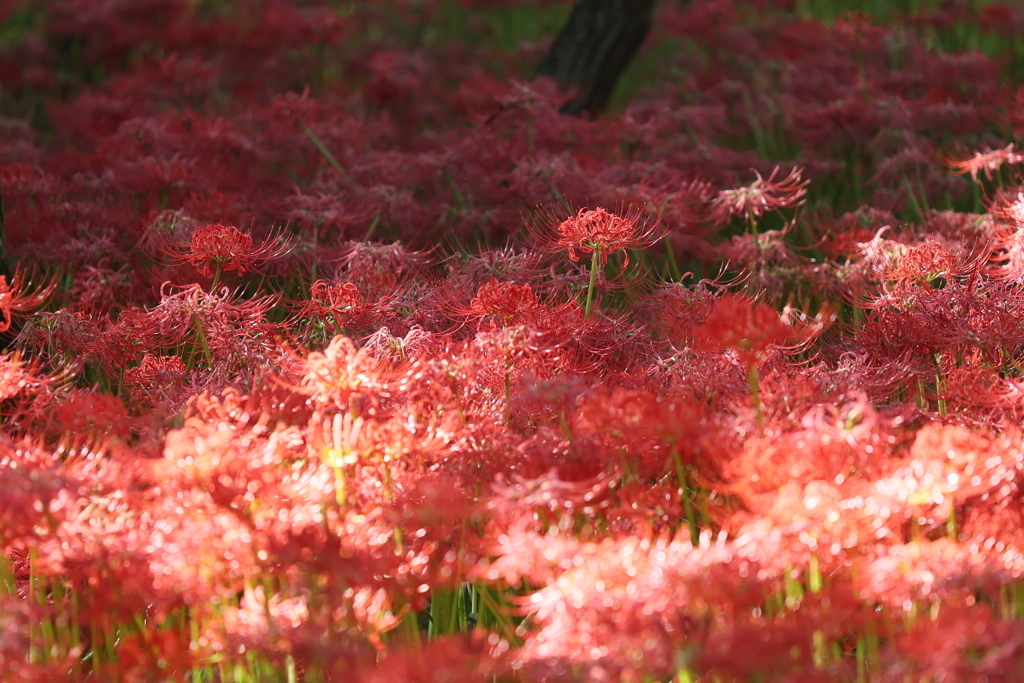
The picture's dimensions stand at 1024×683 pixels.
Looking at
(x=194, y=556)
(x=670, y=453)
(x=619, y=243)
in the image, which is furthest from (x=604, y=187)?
(x=194, y=556)

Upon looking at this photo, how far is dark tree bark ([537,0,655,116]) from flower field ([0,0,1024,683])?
54 centimetres

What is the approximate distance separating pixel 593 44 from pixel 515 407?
2522 millimetres

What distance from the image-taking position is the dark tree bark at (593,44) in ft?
12.6

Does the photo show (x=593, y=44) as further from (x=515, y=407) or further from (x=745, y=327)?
(x=745, y=327)

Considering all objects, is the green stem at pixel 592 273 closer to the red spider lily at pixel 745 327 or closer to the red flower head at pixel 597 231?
the red flower head at pixel 597 231

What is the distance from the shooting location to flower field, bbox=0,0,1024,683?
45.4 inches

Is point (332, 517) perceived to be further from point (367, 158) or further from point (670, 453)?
point (367, 158)

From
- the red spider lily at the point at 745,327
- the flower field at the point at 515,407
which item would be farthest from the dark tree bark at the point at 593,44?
the red spider lily at the point at 745,327

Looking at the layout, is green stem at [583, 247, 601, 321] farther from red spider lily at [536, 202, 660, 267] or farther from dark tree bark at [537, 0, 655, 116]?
dark tree bark at [537, 0, 655, 116]

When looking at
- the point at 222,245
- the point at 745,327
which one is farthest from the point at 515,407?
the point at 222,245

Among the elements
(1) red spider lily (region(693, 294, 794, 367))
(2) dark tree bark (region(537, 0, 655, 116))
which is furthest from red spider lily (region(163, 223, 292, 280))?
(2) dark tree bark (region(537, 0, 655, 116))

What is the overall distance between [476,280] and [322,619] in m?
1.01

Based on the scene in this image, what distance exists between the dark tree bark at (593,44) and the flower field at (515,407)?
0.54 m

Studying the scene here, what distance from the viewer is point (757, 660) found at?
3.36ft
